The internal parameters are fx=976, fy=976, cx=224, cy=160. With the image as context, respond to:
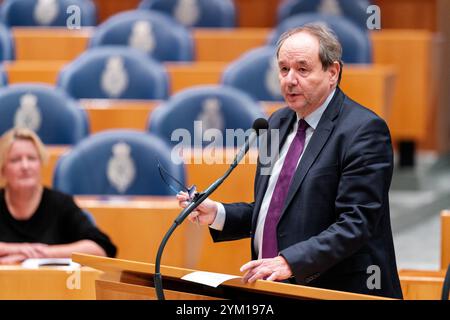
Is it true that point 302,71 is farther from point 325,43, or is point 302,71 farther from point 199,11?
point 199,11

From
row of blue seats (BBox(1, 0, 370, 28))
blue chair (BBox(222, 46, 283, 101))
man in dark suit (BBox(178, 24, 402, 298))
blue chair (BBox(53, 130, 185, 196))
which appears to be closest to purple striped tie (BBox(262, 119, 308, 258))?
man in dark suit (BBox(178, 24, 402, 298))

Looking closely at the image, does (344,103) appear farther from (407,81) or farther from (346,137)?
(407,81)

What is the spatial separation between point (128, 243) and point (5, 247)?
0.29 meters

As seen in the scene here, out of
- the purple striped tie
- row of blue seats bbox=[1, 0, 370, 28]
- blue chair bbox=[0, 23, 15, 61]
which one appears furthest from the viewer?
row of blue seats bbox=[1, 0, 370, 28]

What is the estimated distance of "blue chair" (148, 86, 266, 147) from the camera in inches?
114

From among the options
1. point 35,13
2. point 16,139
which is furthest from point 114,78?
point 16,139

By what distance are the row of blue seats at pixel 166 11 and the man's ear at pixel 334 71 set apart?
2.75 meters

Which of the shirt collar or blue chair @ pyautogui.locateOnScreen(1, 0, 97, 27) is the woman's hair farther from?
blue chair @ pyautogui.locateOnScreen(1, 0, 97, 27)

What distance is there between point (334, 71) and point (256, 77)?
6.46ft

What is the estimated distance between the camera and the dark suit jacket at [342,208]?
1343 mm

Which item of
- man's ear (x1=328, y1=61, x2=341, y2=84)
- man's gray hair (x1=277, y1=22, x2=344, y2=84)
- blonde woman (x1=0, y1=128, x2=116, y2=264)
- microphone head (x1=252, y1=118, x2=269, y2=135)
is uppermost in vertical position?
man's gray hair (x1=277, y1=22, x2=344, y2=84)

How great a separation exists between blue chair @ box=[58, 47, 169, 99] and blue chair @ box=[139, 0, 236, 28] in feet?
2.85
